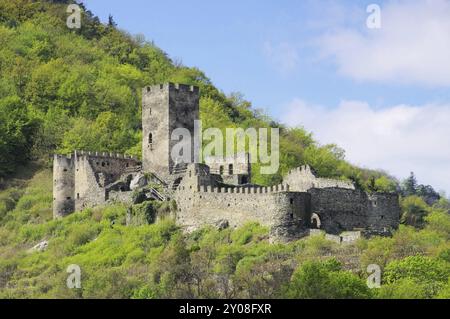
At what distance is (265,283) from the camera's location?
66500 mm

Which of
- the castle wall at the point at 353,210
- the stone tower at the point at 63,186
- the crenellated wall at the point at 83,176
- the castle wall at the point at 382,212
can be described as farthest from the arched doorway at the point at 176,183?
the castle wall at the point at 382,212

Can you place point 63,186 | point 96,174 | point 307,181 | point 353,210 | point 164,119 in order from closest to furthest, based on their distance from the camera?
point 353,210
point 307,181
point 96,174
point 164,119
point 63,186

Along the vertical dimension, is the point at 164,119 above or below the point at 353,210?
above

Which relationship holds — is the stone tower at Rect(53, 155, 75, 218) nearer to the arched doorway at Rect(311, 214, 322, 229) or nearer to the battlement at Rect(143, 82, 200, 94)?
the battlement at Rect(143, 82, 200, 94)

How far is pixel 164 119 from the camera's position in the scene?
281ft

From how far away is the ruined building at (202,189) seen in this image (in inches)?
2938

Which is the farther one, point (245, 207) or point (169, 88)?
point (169, 88)

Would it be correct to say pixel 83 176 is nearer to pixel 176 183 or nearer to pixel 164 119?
pixel 164 119

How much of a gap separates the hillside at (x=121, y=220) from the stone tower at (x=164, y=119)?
4.46 metres

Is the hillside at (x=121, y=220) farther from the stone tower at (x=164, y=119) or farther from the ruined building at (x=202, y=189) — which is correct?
the stone tower at (x=164, y=119)

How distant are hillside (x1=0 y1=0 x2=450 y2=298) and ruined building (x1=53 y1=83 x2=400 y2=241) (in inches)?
41.2

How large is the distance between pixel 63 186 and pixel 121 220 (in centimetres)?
628

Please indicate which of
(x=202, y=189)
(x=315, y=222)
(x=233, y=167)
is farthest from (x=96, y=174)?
(x=315, y=222)
